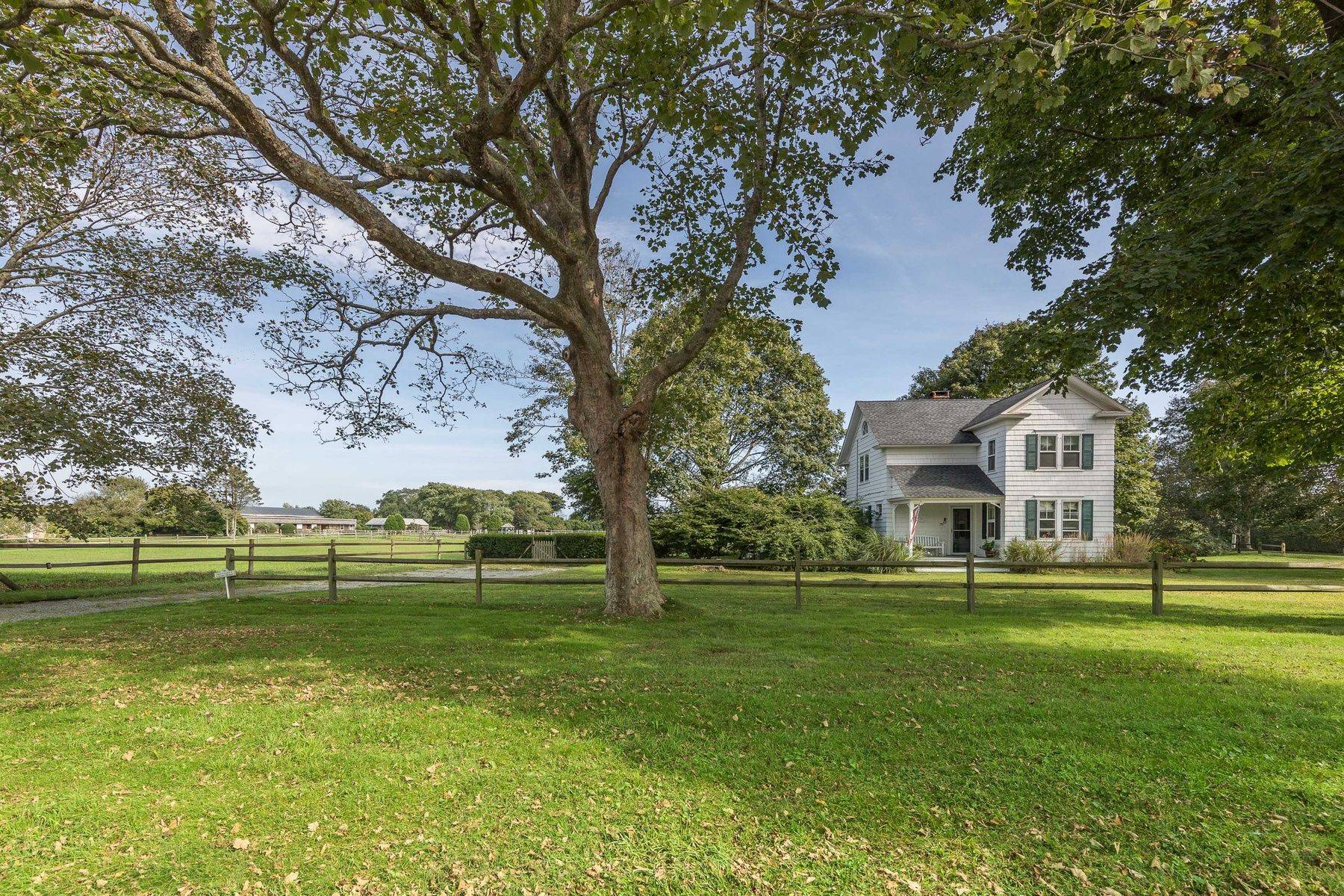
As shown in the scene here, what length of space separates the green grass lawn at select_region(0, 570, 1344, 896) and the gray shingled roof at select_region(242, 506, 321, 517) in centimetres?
9964

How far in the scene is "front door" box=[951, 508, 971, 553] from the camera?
90.5 ft

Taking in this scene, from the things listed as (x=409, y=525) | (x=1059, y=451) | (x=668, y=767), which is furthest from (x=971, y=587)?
(x=409, y=525)

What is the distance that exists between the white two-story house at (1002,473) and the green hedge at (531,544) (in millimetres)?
12659

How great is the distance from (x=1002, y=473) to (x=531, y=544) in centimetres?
2011

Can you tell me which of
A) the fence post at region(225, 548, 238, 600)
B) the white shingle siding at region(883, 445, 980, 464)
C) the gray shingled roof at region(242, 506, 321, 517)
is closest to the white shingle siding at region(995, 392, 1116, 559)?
the white shingle siding at region(883, 445, 980, 464)

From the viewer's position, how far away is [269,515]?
92.9 meters

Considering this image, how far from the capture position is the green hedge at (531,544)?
26.7 meters

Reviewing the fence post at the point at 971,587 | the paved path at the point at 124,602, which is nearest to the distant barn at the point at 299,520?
the paved path at the point at 124,602

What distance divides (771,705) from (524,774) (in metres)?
2.34

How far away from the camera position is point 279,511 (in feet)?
315

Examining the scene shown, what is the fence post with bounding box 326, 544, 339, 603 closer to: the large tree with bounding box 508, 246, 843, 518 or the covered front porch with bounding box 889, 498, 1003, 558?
the large tree with bounding box 508, 246, 843, 518

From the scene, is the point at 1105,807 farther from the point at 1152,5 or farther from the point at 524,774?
the point at 1152,5

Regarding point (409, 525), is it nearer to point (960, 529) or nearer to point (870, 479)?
point (870, 479)

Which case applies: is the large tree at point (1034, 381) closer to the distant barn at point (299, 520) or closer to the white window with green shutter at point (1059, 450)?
the white window with green shutter at point (1059, 450)
